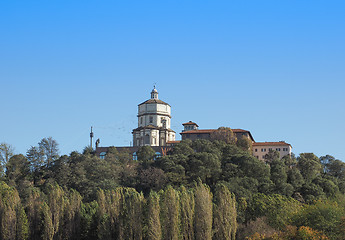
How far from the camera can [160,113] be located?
89062 millimetres

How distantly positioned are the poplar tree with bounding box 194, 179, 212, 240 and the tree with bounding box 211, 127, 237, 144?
37.6 metres

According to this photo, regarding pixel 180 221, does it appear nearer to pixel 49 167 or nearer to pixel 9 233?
pixel 9 233

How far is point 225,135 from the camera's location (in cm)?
7988

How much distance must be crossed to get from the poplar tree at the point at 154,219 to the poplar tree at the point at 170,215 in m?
0.58

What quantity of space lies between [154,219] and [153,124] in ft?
156

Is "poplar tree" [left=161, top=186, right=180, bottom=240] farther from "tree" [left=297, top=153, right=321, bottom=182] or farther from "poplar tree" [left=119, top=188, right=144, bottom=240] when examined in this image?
"tree" [left=297, top=153, right=321, bottom=182]

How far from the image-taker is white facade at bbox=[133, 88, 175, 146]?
8594 centimetres

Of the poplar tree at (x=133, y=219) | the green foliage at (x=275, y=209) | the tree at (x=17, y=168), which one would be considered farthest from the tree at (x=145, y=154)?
the poplar tree at (x=133, y=219)

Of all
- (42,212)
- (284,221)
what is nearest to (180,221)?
(284,221)

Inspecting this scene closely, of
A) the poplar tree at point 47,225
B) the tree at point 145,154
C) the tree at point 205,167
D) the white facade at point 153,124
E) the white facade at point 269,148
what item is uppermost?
the white facade at point 153,124

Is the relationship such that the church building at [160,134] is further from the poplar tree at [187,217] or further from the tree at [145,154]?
the poplar tree at [187,217]

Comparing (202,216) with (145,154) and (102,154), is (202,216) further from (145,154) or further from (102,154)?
(102,154)

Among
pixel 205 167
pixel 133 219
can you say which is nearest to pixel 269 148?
pixel 205 167

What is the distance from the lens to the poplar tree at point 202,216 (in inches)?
1625
